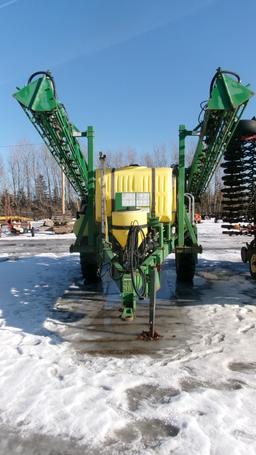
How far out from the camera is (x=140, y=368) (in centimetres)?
468

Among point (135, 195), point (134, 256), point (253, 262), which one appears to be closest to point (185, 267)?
point (253, 262)

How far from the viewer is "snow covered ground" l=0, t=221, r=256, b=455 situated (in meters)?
3.27

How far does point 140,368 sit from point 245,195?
19.2 feet

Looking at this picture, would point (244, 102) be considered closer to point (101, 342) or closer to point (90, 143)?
point (90, 143)

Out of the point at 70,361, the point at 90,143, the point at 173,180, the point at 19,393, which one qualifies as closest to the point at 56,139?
the point at 90,143

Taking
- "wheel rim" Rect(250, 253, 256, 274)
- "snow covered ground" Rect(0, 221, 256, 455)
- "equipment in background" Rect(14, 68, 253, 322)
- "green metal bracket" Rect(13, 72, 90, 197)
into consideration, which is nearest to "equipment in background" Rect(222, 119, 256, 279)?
Result: "wheel rim" Rect(250, 253, 256, 274)

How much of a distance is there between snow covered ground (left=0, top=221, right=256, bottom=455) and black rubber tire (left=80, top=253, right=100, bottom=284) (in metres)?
1.76

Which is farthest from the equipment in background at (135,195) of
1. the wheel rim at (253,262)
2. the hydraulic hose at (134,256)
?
the wheel rim at (253,262)

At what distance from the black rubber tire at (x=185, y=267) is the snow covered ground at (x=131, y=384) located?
1.66 metres

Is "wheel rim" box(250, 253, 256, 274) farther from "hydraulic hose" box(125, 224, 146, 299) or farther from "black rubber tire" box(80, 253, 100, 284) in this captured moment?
"hydraulic hose" box(125, 224, 146, 299)

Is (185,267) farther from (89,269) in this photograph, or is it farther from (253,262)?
(89,269)

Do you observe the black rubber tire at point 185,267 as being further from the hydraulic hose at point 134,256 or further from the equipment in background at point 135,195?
the hydraulic hose at point 134,256

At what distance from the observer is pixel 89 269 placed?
374 inches

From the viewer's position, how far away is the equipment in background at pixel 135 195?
585 centimetres
